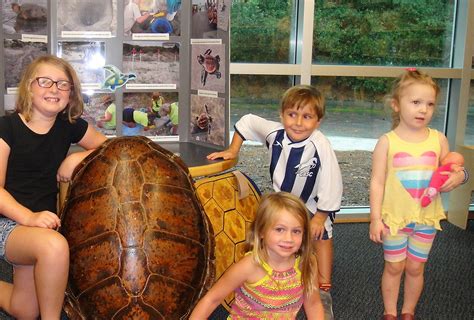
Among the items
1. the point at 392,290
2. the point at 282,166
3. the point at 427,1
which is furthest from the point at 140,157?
the point at 427,1

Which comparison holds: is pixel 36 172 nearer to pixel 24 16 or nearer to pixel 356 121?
pixel 24 16

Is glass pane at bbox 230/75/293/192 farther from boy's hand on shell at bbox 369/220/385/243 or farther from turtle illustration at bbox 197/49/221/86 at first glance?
boy's hand on shell at bbox 369/220/385/243

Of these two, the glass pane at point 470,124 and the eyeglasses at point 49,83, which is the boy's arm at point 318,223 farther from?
the glass pane at point 470,124

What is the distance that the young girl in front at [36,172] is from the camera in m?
1.76

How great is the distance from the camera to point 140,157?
71.6 inches

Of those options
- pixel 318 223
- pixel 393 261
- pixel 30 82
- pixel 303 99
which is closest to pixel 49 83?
pixel 30 82

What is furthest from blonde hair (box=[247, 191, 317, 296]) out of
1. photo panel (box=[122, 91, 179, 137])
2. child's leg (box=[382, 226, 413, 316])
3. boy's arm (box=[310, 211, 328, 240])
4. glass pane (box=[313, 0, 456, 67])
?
glass pane (box=[313, 0, 456, 67])

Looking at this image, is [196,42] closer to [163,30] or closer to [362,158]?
[163,30]

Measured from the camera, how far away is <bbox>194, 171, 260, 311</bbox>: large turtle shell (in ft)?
7.02

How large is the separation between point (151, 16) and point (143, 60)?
0.21 meters

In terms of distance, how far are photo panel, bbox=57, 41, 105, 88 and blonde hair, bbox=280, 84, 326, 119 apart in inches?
37.1

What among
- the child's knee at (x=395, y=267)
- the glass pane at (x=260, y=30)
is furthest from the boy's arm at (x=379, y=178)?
the glass pane at (x=260, y=30)

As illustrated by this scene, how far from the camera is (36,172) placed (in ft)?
6.64

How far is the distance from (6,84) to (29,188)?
2.18ft
